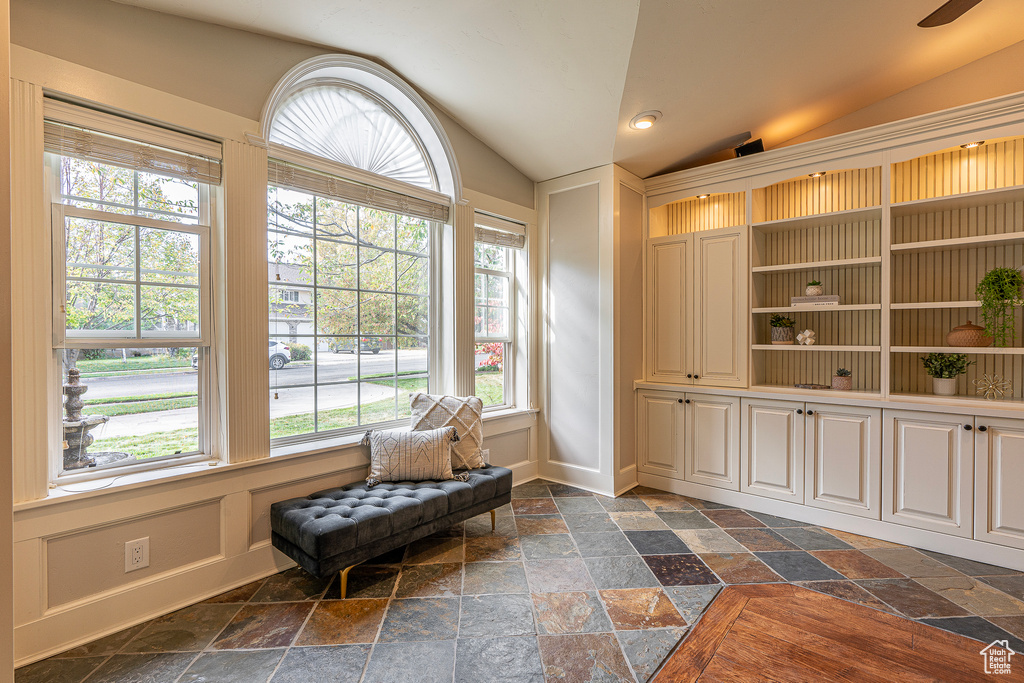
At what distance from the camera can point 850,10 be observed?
8.06 feet

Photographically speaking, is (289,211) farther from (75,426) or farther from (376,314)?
(75,426)

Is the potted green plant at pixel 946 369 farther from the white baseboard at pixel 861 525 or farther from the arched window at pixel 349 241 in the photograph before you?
the arched window at pixel 349 241

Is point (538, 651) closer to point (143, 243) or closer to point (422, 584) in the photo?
point (422, 584)

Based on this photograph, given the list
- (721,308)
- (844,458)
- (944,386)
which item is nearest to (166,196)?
(721,308)

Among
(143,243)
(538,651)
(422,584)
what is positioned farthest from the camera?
(422,584)

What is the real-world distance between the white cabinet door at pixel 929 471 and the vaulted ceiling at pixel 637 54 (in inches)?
88.9

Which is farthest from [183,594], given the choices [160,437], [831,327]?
[831,327]

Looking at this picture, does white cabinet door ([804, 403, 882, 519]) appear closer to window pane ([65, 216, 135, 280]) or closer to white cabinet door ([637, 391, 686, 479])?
white cabinet door ([637, 391, 686, 479])

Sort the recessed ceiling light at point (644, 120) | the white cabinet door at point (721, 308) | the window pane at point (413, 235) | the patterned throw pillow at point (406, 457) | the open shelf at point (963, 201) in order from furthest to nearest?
the white cabinet door at point (721, 308), the window pane at point (413, 235), the recessed ceiling light at point (644, 120), the patterned throw pillow at point (406, 457), the open shelf at point (963, 201)

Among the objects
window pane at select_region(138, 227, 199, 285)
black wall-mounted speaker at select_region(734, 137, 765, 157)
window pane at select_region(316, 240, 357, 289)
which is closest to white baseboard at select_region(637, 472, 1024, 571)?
black wall-mounted speaker at select_region(734, 137, 765, 157)

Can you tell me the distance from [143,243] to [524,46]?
2287 millimetres

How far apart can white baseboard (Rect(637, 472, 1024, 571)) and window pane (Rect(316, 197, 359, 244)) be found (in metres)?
3.12

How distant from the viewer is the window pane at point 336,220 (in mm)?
2867


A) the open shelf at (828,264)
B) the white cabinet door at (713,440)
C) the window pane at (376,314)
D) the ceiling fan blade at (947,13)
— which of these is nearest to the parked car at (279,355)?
the window pane at (376,314)
